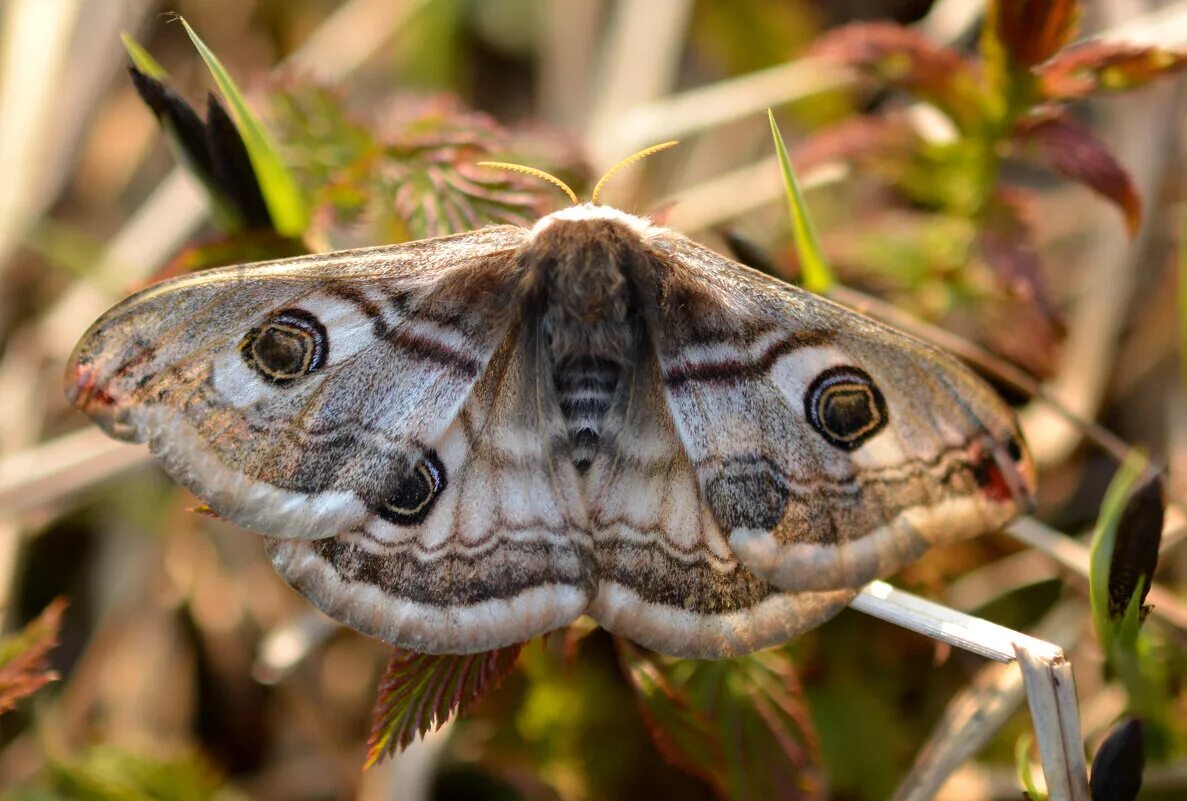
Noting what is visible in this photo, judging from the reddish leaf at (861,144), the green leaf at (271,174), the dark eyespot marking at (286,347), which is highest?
the reddish leaf at (861,144)

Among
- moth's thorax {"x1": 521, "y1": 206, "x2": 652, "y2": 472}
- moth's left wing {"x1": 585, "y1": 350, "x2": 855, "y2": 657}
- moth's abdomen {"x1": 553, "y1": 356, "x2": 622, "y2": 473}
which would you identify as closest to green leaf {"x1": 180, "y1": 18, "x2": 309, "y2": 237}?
moth's thorax {"x1": 521, "y1": 206, "x2": 652, "y2": 472}

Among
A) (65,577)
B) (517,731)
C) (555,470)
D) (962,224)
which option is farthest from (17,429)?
(962,224)

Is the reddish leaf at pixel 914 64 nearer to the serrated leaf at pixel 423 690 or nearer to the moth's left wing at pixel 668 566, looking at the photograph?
the moth's left wing at pixel 668 566

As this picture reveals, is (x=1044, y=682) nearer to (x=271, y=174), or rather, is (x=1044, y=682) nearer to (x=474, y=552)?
(x=474, y=552)

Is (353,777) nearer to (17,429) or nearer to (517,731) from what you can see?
(517,731)

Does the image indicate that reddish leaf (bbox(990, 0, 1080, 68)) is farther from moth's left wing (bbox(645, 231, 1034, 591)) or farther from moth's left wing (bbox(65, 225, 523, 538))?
moth's left wing (bbox(65, 225, 523, 538))

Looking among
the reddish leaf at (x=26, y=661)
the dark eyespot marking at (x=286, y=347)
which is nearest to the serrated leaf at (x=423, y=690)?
the dark eyespot marking at (x=286, y=347)

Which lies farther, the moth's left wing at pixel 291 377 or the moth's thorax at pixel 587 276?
the moth's thorax at pixel 587 276
